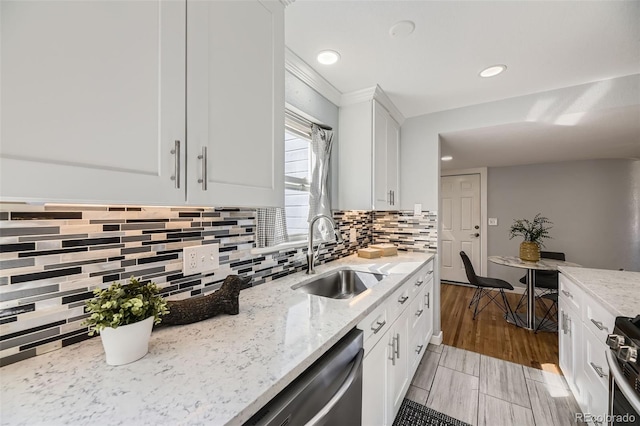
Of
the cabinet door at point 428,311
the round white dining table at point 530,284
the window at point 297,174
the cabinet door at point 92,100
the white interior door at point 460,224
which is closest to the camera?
the cabinet door at point 92,100

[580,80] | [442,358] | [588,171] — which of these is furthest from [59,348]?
[588,171]

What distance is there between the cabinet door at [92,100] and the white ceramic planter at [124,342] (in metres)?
0.35

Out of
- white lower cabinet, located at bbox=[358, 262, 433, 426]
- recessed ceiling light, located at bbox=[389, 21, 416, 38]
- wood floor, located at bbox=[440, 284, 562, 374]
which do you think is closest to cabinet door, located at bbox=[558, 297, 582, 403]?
wood floor, located at bbox=[440, 284, 562, 374]

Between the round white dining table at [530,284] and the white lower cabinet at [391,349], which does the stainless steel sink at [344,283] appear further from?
the round white dining table at [530,284]

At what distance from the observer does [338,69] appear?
72.8 inches

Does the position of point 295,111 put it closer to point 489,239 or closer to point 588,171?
point 489,239

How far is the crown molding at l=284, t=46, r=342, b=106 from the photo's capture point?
5.42 feet

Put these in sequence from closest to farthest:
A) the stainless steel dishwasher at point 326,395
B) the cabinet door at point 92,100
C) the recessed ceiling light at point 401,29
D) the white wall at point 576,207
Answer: the cabinet door at point 92,100 → the stainless steel dishwasher at point 326,395 → the recessed ceiling light at point 401,29 → the white wall at point 576,207

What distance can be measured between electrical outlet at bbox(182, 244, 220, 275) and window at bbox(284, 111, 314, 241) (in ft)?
2.19

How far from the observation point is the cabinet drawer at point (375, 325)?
1.12 m

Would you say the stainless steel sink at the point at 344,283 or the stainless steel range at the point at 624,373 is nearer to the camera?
the stainless steel range at the point at 624,373

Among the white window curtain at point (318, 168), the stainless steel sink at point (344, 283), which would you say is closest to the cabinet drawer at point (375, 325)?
the stainless steel sink at point (344, 283)

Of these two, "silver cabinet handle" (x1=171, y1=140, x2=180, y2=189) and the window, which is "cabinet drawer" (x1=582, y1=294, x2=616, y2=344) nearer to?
the window

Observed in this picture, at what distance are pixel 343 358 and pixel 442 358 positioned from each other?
189 cm
